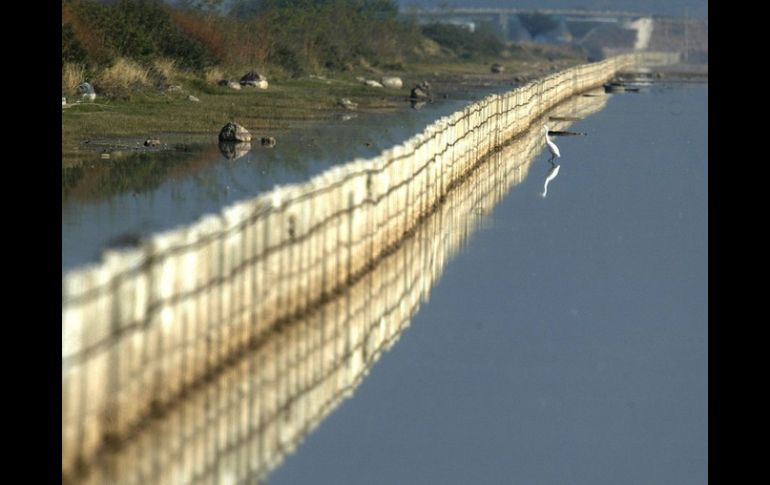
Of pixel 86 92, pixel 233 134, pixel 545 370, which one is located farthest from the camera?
pixel 86 92

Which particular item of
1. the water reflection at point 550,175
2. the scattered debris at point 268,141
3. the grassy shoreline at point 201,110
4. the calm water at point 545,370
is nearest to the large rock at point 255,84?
the grassy shoreline at point 201,110

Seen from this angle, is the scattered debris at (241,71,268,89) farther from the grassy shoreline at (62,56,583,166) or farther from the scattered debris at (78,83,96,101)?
the scattered debris at (78,83,96,101)

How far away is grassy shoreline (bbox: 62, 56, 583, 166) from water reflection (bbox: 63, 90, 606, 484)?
14.3 m

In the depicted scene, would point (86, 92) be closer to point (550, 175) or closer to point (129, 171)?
point (550, 175)

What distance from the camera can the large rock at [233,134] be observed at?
4112 cm

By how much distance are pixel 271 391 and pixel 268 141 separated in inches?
1044

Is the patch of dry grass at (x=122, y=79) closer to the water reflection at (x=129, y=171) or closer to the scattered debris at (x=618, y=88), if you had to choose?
the water reflection at (x=129, y=171)

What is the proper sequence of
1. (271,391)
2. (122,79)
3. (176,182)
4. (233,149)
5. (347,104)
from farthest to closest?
(347,104)
(122,79)
(233,149)
(176,182)
(271,391)

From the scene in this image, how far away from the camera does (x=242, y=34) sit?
74.5 m

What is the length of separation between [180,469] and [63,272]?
8063mm

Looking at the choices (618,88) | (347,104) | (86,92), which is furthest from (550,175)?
(618,88)

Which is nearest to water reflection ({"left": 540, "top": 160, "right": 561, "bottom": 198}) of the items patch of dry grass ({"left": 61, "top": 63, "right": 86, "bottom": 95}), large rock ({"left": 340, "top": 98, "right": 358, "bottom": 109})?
patch of dry grass ({"left": 61, "top": 63, "right": 86, "bottom": 95})

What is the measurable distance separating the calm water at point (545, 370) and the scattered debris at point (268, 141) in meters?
8.80
